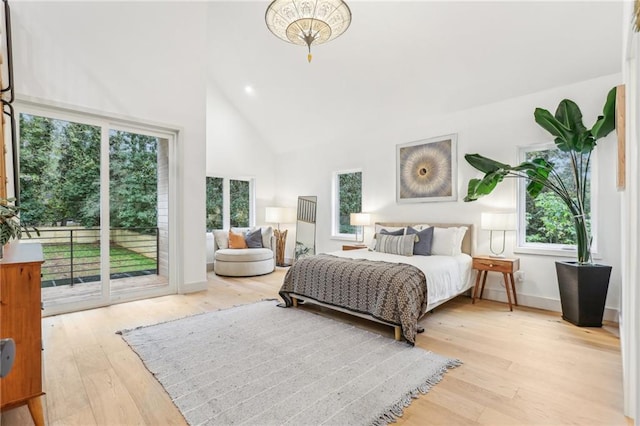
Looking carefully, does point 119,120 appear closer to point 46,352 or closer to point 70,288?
point 70,288

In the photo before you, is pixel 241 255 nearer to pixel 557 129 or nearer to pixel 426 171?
pixel 426 171

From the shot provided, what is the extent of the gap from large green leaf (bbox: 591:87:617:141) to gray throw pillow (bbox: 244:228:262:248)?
499 centimetres

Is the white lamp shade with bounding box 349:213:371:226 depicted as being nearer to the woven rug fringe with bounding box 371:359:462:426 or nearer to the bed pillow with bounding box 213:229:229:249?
the bed pillow with bounding box 213:229:229:249

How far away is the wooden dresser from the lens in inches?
55.2

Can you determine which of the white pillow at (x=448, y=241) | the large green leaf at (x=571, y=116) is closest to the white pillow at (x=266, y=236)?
the white pillow at (x=448, y=241)

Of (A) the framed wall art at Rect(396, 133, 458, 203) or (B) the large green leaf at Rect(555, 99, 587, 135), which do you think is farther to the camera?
(A) the framed wall art at Rect(396, 133, 458, 203)

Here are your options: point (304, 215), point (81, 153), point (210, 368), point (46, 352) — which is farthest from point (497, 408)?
point (304, 215)

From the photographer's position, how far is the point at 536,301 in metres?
3.71

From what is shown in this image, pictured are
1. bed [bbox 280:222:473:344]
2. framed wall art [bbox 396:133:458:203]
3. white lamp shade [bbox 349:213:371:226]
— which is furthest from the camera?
white lamp shade [bbox 349:213:371:226]

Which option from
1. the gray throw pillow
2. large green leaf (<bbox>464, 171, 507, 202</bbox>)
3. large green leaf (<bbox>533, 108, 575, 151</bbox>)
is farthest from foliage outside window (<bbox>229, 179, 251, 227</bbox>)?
large green leaf (<bbox>533, 108, 575, 151</bbox>)

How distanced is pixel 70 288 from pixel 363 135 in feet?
15.4

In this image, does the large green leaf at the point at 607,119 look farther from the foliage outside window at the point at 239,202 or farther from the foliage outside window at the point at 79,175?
the foliage outside window at the point at 239,202

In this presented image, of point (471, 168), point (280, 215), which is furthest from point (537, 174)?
point (280, 215)

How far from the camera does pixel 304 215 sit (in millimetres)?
6582
